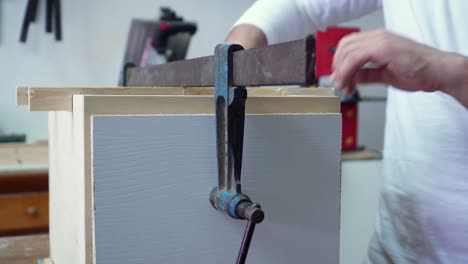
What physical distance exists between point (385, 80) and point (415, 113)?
391 millimetres

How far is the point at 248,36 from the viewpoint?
932 millimetres

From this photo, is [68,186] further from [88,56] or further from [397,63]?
[88,56]

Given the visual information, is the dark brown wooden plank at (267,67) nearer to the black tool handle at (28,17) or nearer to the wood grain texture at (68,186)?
the wood grain texture at (68,186)

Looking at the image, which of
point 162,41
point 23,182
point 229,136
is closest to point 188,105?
point 229,136

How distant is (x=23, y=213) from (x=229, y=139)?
1.48 metres

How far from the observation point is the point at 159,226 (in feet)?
1.76

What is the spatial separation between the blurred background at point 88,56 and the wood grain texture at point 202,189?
1.53 metres

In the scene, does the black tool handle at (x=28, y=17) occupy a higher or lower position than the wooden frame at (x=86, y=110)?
higher

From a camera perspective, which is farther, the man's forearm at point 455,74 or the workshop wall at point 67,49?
the workshop wall at point 67,49

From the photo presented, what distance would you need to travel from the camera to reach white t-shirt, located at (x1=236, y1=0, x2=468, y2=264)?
31.8 inches

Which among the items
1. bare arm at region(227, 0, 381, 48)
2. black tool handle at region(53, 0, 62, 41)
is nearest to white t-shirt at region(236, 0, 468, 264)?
bare arm at region(227, 0, 381, 48)

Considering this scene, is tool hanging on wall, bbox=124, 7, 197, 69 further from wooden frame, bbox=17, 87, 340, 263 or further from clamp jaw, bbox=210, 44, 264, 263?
clamp jaw, bbox=210, 44, 264, 263

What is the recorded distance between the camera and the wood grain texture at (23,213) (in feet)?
5.81

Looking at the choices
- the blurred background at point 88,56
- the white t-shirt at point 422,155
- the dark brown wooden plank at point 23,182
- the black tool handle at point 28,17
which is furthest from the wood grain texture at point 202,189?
the black tool handle at point 28,17
